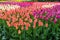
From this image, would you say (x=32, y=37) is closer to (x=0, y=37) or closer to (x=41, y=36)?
(x=41, y=36)

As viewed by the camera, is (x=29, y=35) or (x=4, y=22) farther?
(x=4, y=22)

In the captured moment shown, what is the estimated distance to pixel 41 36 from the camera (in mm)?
3195

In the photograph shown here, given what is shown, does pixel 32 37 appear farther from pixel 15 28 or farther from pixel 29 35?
pixel 15 28

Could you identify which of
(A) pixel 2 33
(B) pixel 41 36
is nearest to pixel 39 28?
(B) pixel 41 36

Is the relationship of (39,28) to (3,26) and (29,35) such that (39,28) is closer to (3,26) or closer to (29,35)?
(29,35)

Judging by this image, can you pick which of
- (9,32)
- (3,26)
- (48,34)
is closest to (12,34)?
(9,32)

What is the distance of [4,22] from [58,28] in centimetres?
93

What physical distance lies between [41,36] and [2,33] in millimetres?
618

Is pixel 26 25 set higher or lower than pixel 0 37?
higher

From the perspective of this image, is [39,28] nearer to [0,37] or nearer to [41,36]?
[41,36]

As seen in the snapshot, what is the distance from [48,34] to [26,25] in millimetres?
357

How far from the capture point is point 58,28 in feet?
11.0

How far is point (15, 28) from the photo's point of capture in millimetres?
3311

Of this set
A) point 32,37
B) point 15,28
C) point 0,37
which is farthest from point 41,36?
point 0,37
